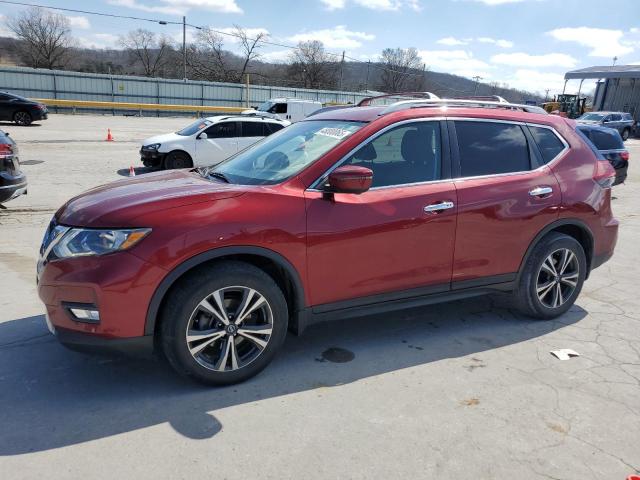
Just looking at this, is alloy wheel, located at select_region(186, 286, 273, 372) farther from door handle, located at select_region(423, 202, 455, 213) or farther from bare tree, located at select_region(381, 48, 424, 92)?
bare tree, located at select_region(381, 48, 424, 92)

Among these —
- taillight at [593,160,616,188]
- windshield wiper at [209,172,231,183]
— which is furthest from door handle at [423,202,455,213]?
taillight at [593,160,616,188]

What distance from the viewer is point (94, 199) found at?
332cm

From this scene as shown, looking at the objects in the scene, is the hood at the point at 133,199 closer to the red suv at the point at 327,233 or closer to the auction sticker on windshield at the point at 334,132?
the red suv at the point at 327,233

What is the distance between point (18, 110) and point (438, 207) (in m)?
24.5

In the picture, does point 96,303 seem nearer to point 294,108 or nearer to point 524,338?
point 524,338

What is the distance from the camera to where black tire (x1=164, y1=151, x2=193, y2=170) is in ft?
41.3

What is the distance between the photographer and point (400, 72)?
78.5 m

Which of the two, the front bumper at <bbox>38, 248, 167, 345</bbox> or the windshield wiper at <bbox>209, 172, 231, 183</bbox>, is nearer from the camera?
the front bumper at <bbox>38, 248, 167, 345</bbox>

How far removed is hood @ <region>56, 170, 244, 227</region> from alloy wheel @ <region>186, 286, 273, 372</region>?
24.2 inches

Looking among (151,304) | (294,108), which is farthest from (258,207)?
(294,108)

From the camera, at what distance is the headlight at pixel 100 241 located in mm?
2904

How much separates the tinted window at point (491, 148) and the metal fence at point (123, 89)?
37.7 m

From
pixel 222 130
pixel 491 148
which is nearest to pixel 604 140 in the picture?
pixel 491 148

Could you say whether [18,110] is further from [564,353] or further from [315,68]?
[315,68]
